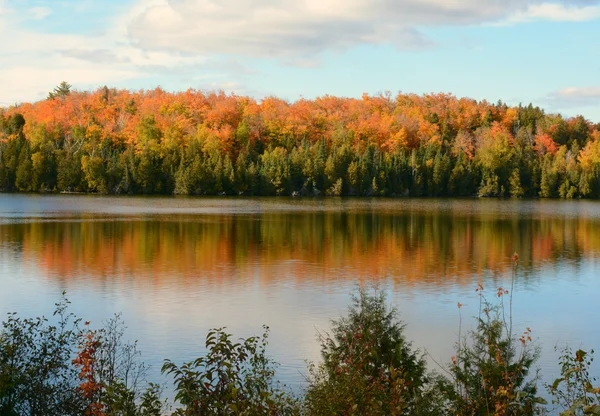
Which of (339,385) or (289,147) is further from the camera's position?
(289,147)

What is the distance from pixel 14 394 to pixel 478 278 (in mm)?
17363

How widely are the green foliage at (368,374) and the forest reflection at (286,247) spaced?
12.2 meters

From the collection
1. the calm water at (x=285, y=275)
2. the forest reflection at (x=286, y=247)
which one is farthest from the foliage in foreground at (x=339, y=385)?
the forest reflection at (x=286, y=247)

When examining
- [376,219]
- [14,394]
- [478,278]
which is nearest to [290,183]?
[376,219]

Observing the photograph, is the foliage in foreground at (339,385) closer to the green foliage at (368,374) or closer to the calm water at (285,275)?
the green foliage at (368,374)

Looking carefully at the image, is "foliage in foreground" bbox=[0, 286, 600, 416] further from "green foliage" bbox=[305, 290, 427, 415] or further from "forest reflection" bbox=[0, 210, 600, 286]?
"forest reflection" bbox=[0, 210, 600, 286]

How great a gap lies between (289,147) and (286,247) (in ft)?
244

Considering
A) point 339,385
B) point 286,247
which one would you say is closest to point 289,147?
point 286,247

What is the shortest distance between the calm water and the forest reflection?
0.26ft

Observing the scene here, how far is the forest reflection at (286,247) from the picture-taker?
24.0m

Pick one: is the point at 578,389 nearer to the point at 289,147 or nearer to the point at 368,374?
the point at 368,374

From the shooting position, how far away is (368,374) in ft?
29.6

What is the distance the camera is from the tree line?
3644 inches

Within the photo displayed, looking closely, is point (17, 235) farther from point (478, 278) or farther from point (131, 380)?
point (131, 380)
